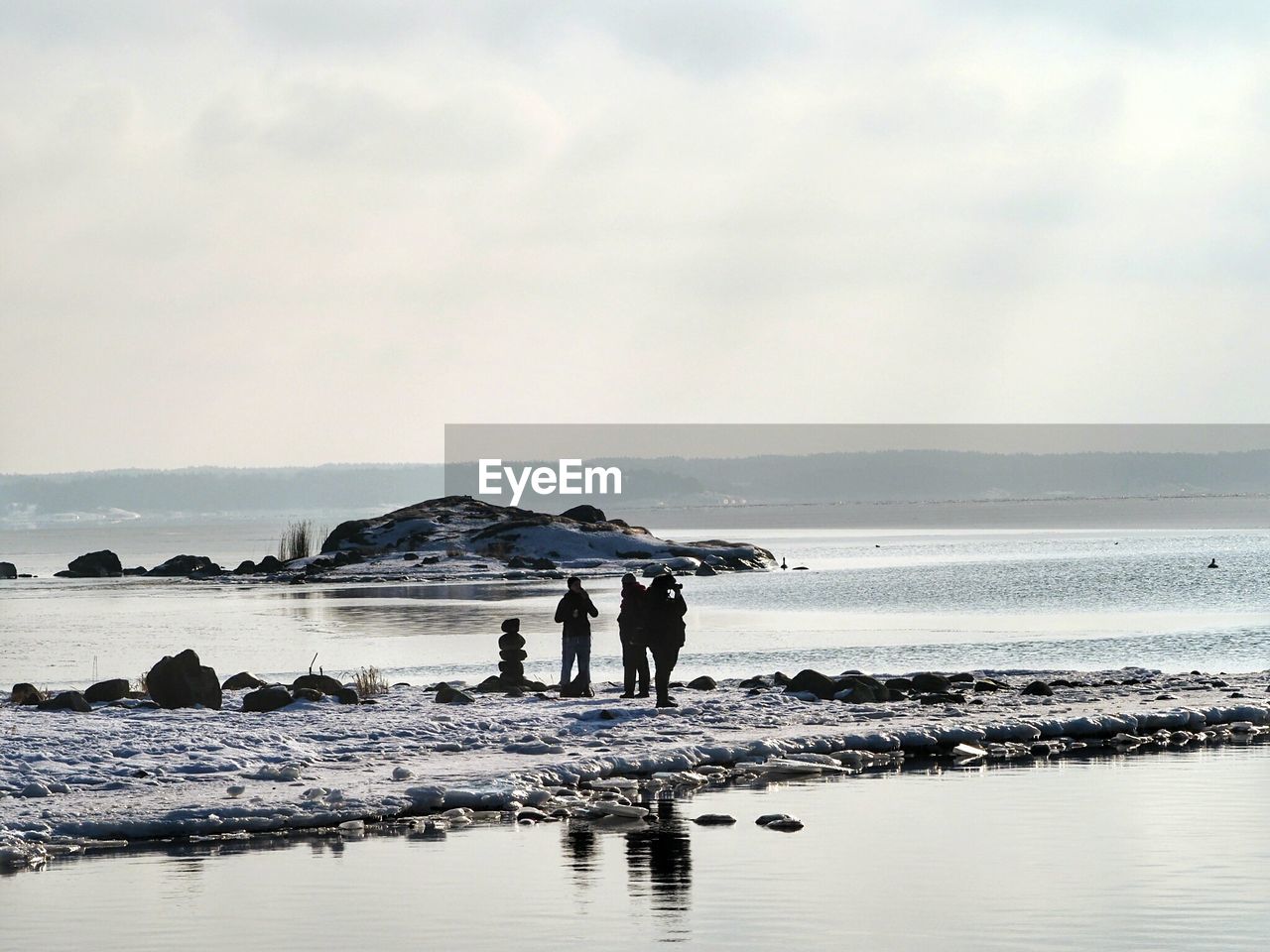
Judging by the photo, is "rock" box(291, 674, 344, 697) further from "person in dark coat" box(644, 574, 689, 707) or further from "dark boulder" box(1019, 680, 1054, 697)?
"dark boulder" box(1019, 680, 1054, 697)

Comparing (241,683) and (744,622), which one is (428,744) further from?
(744,622)

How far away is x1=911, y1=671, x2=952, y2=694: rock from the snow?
88cm

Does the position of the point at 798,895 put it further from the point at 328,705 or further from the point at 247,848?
the point at 328,705

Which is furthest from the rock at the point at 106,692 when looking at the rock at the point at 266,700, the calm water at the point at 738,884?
the calm water at the point at 738,884

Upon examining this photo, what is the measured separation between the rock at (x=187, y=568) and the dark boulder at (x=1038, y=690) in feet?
308

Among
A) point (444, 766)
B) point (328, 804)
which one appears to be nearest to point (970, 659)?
point (444, 766)

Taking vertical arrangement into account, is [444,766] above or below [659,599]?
below

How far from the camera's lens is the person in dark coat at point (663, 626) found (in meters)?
26.0

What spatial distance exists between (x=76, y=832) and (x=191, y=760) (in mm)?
3629

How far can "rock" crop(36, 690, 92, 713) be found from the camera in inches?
988

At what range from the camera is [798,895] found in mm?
13234

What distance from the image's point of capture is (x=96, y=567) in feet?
401

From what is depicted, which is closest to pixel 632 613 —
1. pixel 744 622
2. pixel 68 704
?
pixel 68 704

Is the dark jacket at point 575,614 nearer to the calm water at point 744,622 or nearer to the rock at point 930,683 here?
the rock at point 930,683
